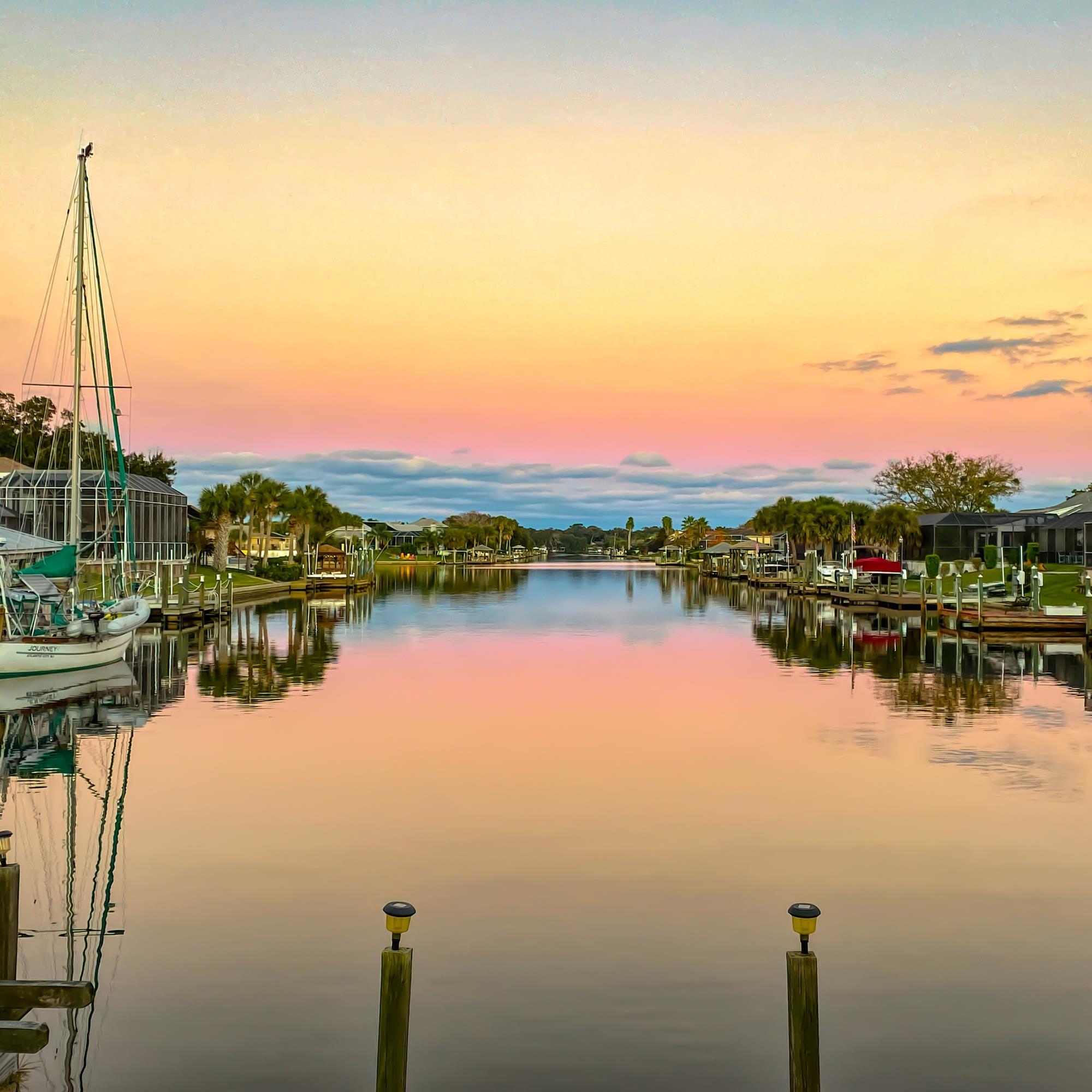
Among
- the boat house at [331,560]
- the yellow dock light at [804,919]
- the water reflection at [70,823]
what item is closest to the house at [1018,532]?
the boat house at [331,560]

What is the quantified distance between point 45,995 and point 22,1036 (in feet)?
1.42

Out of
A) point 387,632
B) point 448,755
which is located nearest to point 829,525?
point 387,632

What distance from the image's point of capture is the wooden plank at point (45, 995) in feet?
25.6

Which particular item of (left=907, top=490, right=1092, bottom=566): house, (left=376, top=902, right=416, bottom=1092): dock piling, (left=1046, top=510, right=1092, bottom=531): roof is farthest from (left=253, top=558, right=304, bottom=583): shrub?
(left=376, top=902, right=416, bottom=1092): dock piling

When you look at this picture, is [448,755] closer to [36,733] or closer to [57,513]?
[36,733]

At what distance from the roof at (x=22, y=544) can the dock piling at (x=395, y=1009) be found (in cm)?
3066

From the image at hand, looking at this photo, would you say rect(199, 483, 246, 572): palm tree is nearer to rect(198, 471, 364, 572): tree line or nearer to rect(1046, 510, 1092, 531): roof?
rect(198, 471, 364, 572): tree line

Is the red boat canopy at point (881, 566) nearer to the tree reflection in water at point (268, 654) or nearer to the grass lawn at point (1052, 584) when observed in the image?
the grass lawn at point (1052, 584)

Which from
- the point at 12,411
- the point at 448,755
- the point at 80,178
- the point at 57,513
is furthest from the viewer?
the point at 12,411

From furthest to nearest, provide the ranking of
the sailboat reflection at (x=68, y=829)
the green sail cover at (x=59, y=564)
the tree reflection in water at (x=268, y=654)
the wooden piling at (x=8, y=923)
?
1. the green sail cover at (x=59, y=564)
2. the tree reflection in water at (x=268, y=654)
3. the sailboat reflection at (x=68, y=829)
4. the wooden piling at (x=8, y=923)

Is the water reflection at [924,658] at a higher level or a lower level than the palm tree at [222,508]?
lower

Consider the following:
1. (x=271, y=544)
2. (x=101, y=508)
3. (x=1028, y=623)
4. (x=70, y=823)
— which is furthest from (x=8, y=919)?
(x=271, y=544)

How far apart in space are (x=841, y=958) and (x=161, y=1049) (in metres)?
6.86

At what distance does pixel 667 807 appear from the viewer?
18.9 m
